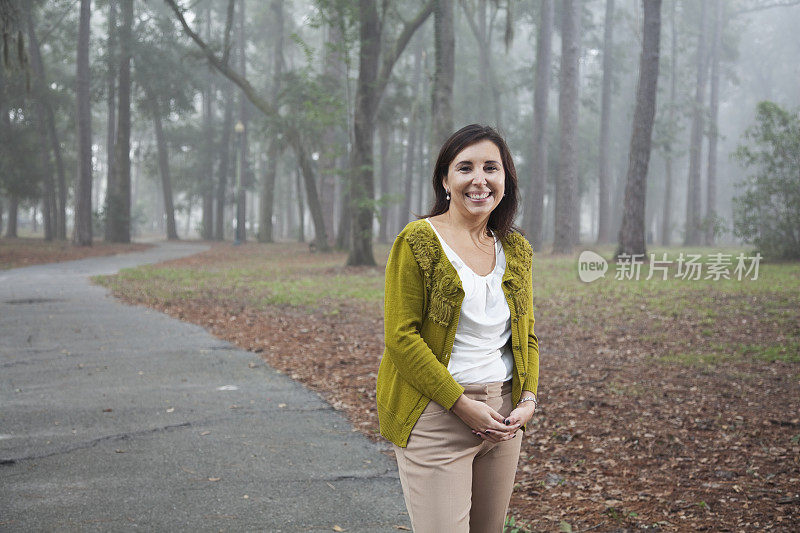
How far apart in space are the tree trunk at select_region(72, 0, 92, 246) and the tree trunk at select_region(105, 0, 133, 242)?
16.2ft

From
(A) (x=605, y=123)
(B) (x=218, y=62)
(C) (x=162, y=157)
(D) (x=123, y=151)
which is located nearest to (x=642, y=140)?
(B) (x=218, y=62)

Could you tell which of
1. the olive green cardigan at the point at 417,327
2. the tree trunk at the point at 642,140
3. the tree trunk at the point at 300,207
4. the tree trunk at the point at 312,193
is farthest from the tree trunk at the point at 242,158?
the olive green cardigan at the point at 417,327

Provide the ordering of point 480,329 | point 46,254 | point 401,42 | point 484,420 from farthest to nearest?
point 46,254 → point 401,42 → point 480,329 → point 484,420

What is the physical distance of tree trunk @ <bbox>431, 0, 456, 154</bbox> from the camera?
55.7ft

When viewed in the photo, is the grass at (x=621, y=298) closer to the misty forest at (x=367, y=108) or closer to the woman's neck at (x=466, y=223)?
the misty forest at (x=367, y=108)

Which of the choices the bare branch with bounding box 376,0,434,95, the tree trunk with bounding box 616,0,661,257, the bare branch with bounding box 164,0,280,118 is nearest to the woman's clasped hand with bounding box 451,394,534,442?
the tree trunk with bounding box 616,0,661,257

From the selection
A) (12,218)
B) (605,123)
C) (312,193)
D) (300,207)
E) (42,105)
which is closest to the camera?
(312,193)

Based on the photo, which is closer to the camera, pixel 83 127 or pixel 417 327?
pixel 417 327

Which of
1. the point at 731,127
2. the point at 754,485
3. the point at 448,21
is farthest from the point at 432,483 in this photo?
the point at 731,127

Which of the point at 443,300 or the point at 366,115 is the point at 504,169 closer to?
the point at 443,300

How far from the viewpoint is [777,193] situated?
1772cm

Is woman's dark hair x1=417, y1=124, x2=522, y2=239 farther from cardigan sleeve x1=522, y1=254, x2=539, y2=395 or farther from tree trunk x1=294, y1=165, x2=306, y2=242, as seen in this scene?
tree trunk x1=294, y1=165, x2=306, y2=242

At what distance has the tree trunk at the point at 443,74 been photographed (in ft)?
55.7

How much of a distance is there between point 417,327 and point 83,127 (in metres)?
28.8
